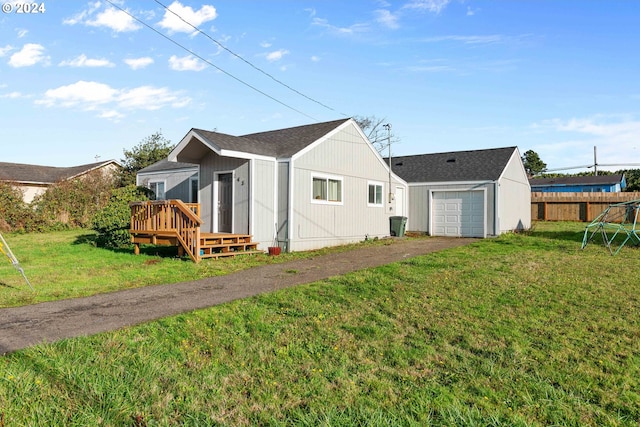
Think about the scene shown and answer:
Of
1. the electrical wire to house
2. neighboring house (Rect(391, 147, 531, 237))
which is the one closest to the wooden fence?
neighboring house (Rect(391, 147, 531, 237))

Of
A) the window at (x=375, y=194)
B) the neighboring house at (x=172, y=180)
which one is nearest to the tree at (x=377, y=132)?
the window at (x=375, y=194)

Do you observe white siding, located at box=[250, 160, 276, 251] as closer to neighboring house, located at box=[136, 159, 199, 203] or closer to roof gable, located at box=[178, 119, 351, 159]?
roof gable, located at box=[178, 119, 351, 159]

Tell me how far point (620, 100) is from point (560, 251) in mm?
11786

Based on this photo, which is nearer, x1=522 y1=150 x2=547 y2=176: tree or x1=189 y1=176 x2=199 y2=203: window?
x1=189 y1=176 x2=199 y2=203: window

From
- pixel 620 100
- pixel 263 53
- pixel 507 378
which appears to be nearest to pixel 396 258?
pixel 507 378

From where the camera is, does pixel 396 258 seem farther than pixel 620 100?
No

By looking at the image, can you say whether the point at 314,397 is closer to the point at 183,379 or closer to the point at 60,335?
the point at 183,379

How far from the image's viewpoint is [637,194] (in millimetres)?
27938

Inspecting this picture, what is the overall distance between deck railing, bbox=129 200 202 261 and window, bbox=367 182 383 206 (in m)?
7.46

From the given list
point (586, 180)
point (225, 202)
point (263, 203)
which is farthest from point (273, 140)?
point (586, 180)

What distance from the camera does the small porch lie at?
11359mm

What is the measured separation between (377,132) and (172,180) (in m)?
25.6

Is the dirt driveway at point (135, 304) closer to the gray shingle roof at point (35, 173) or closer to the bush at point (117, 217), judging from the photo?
the bush at point (117, 217)

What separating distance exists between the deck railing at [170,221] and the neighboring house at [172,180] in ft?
14.3
